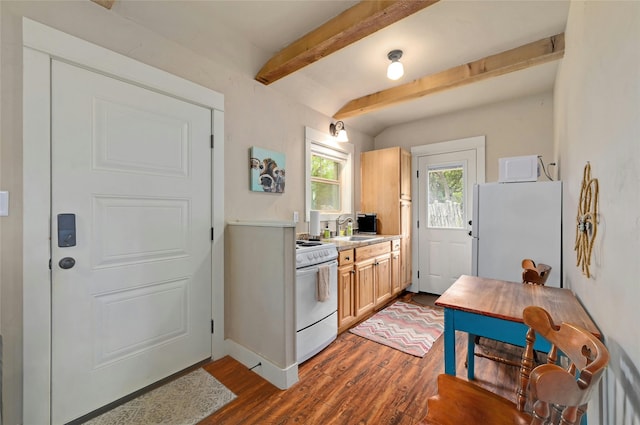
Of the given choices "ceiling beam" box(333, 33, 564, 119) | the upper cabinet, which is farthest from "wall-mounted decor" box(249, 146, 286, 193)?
the upper cabinet

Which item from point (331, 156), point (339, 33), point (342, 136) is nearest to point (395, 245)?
point (331, 156)

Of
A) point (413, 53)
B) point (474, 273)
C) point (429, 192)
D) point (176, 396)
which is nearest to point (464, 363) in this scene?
point (474, 273)

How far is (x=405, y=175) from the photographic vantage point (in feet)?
12.7

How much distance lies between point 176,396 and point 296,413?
0.81 metres

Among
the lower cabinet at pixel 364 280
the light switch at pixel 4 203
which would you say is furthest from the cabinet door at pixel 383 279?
the light switch at pixel 4 203

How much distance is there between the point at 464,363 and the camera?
2139mm

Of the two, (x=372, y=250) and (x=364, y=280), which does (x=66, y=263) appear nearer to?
(x=364, y=280)

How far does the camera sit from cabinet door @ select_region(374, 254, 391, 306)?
309cm

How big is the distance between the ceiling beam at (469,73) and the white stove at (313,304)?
1.87 meters

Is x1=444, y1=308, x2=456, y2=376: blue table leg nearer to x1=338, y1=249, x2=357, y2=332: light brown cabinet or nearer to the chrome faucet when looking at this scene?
x1=338, y1=249, x2=357, y2=332: light brown cabinet

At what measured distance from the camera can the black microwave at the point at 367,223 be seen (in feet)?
12.6

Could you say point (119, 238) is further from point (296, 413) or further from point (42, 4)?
point (296, 413)

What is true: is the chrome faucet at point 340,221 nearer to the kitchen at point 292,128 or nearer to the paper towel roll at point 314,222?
the paper towel roll at point 314,222

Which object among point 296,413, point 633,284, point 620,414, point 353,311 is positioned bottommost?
point 296,413
